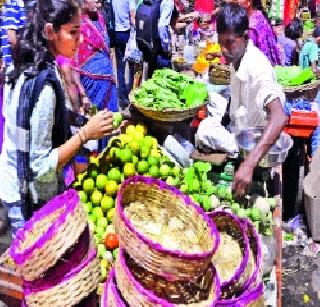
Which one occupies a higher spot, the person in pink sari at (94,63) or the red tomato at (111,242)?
the person in pink sari at (94,63)

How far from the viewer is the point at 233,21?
3.44 metres

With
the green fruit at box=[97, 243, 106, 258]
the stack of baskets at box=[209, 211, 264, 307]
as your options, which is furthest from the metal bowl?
the green fruit at box=[97, 243, 106, 258]

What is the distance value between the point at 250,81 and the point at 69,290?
180 cm

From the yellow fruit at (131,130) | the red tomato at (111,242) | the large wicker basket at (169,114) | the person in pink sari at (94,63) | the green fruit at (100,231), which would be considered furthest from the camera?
the person in pink sari at (94,63)

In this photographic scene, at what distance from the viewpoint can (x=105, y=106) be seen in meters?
5.16

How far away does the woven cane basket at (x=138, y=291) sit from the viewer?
197cm

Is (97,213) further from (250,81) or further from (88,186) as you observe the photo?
(250,81)

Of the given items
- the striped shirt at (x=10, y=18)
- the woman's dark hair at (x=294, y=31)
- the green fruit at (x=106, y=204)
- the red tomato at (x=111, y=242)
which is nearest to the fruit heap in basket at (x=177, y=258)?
the red tomato at (x=111, y=242)

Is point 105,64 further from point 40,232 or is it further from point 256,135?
point 40,232

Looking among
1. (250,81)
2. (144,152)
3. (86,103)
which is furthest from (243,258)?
(86,103)

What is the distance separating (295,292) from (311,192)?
91 cm

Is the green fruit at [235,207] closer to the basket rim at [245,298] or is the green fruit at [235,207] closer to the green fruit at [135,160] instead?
the green fruit at [135,160]

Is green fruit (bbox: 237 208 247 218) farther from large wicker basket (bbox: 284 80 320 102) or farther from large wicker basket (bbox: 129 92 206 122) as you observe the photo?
large wicker basket (bbox: 284 80 320 102)

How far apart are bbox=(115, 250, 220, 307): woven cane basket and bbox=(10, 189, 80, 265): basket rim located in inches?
9.9
